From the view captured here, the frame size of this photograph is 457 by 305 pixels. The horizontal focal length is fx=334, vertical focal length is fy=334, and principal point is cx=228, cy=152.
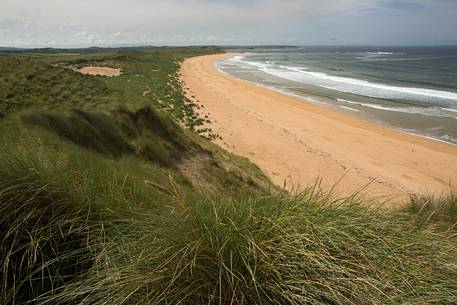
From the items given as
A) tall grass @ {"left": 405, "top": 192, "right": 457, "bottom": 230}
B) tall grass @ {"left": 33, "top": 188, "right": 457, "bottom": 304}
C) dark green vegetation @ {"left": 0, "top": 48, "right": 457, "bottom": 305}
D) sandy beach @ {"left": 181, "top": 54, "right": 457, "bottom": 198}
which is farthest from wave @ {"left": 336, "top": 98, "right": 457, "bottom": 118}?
tall grass @ {"left": 33, "top": 188, "right": 457, "bottom": 304}

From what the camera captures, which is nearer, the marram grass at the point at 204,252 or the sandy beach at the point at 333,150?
the marram grass at the point at 204,252

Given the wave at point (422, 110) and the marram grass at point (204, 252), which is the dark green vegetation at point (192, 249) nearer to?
the marram grass at point (204, 252)

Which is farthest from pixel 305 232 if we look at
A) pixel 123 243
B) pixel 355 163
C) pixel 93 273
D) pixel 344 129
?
pixel 344 129

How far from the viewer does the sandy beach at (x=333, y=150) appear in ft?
38.0

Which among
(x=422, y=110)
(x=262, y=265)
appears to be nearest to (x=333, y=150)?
(x=422, y=110)

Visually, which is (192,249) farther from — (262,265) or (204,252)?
(262,265)

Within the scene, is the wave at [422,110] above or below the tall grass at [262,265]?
below

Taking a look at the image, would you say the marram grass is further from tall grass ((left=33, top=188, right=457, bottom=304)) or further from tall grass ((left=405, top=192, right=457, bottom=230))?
tall grass ((left=405, top=192, right=457, bottom=230))

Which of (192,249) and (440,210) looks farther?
(440,210)

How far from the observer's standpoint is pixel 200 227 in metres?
2.05

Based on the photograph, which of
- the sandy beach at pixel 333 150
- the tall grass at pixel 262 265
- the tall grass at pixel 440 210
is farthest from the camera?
the sandy beach at pixel 333 150

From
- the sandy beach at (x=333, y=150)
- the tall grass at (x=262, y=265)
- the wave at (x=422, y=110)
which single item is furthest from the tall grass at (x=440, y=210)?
the wave at (x=422, y=110)

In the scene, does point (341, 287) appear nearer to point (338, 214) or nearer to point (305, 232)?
point (305, 232)

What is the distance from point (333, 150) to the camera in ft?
49.7
